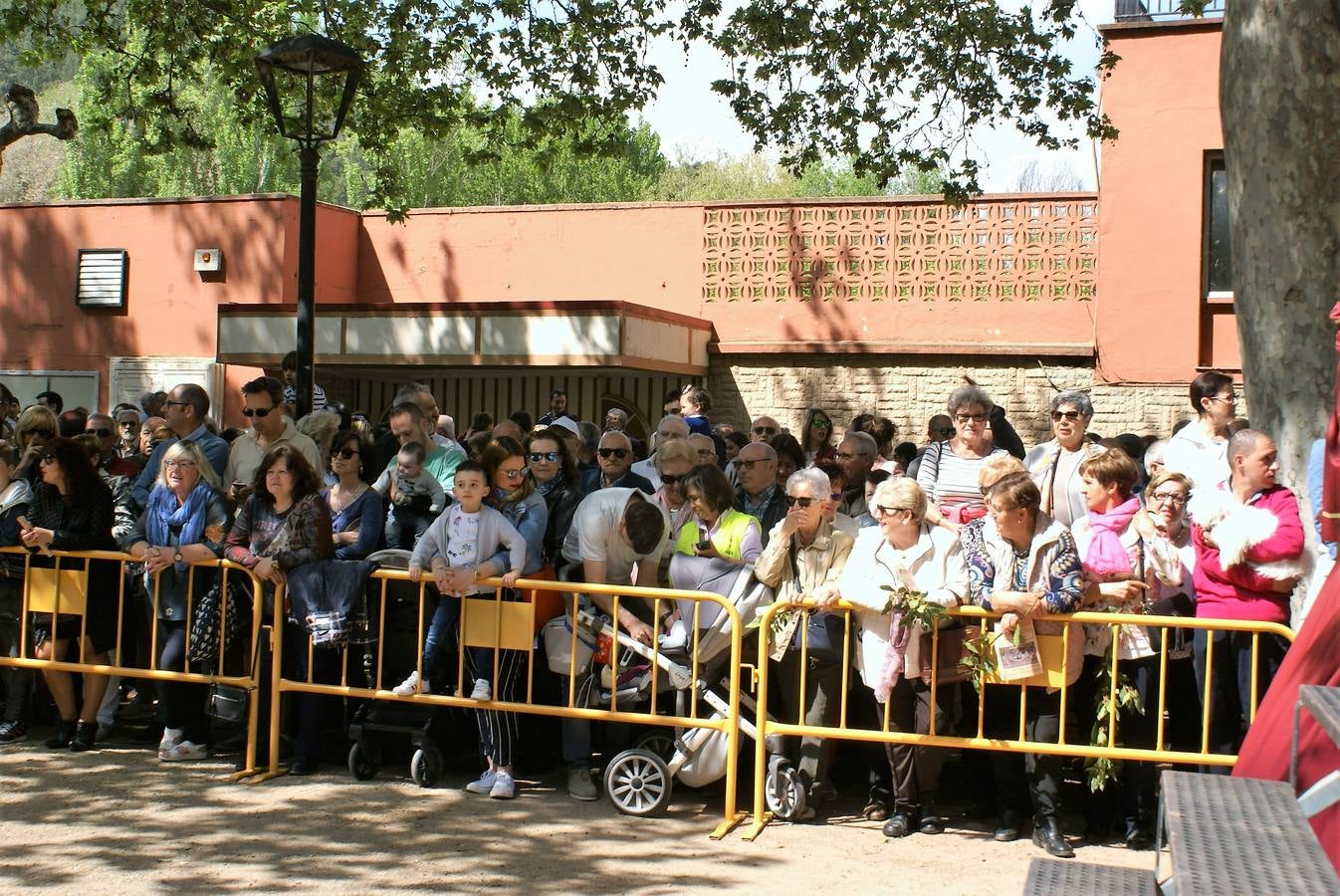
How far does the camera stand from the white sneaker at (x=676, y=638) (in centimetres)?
719

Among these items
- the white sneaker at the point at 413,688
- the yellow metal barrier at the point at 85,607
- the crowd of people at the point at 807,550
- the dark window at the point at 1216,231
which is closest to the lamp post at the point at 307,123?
the crowd of people at the point at 807,550

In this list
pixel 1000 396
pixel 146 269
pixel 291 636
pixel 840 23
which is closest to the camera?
pixel 291 636

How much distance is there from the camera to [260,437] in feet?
29.9

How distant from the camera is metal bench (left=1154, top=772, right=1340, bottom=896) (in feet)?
8.91

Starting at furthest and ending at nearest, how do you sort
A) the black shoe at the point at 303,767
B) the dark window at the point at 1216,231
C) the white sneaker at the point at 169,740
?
1. the dark window at the point at 1216,231
2. the white sneaker at the point at 169,740
3. the black shoe at the point at 303,767

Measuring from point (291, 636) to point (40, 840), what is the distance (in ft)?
5.84

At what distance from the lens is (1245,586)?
256 inches

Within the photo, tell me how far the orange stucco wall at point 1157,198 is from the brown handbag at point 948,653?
1187 centimetres

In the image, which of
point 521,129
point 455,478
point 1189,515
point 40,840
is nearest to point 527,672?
point 455,478

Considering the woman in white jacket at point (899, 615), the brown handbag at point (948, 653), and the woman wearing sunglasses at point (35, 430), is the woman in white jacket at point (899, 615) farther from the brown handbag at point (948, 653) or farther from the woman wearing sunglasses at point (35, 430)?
the woman wearing sunglasses at point (35, 430)

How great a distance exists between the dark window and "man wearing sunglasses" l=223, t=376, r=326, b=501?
484 inches

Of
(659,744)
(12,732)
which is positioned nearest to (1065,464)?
(659,744)

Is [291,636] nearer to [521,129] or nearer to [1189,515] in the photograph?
[1189,515]

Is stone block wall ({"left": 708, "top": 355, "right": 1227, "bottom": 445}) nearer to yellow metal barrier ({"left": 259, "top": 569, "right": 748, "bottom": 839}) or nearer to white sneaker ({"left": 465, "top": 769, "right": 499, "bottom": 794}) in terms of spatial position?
yellow metal barrier ({"left": 259, "top": 569, "right": 748, "bottom": 839})
